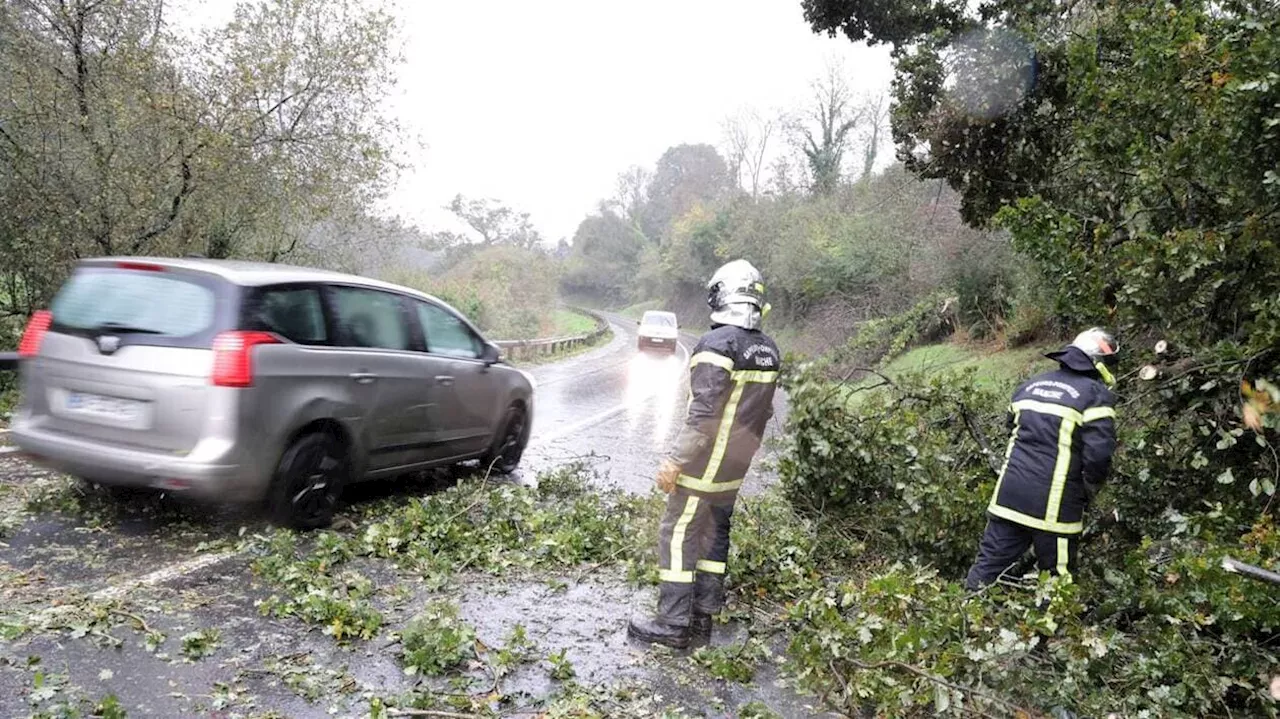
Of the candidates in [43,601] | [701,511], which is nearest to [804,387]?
[701,511]

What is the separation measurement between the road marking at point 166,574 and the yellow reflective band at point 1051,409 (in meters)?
4.43

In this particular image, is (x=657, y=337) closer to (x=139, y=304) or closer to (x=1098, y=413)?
(x=139, y=304)

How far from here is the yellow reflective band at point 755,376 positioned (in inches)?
160

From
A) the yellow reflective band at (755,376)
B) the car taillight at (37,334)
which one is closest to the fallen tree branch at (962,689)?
the yellow reflective band at (755,376)

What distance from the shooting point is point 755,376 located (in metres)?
4.10

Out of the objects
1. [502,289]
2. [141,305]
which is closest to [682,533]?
[141,305]

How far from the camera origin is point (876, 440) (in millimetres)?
5395

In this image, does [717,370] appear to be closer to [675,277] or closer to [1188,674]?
[1188,674]

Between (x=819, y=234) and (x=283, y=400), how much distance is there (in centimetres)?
2636

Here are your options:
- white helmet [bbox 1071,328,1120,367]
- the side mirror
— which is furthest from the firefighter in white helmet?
the side mirror

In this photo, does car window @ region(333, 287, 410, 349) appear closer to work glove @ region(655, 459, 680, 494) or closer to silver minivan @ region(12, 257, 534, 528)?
silver minivan @ region(12, 257, 534, 528)

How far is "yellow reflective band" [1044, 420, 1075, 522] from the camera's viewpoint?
404 cm

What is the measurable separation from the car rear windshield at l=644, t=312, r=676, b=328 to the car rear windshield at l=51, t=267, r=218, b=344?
23085 mm

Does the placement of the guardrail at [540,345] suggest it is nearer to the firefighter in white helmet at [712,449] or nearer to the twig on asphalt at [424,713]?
the firefighter in white helmet at [712,449]
